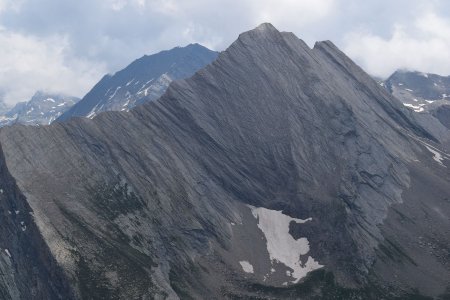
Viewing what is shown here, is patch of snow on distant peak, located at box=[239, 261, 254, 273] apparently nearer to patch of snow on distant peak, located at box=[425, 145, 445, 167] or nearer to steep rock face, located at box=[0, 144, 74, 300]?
steep rock face, located at box=[0, 144, 74, 300]

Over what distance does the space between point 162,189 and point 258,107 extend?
4570 cm

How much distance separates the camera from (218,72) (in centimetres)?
16938

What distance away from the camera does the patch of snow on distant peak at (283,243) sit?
123812 mm

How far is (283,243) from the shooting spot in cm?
13062

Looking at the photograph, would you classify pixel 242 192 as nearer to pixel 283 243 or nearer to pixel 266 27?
pixel 283 243

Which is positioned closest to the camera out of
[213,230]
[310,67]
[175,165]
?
[213,230]

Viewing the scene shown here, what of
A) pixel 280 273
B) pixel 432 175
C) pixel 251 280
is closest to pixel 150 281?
pixel 251 280

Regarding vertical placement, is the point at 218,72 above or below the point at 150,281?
above

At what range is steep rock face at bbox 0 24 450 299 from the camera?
110 meters

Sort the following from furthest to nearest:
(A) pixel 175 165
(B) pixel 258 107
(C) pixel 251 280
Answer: (B) pixel 258 107 → (A) pixel 175 165 → (C) pixel 251 280

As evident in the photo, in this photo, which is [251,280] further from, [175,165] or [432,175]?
[432,175]

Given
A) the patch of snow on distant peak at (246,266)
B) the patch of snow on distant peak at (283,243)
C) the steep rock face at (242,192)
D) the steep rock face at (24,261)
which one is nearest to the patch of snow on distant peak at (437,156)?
the steep rock face at (242,192)

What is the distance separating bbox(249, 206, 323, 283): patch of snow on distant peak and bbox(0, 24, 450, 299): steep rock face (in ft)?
1.10

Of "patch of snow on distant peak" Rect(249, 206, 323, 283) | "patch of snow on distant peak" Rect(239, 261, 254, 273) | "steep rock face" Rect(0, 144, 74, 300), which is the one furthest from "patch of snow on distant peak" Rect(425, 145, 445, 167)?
"steep rock face" Rect(0, 144, 74, 300)
